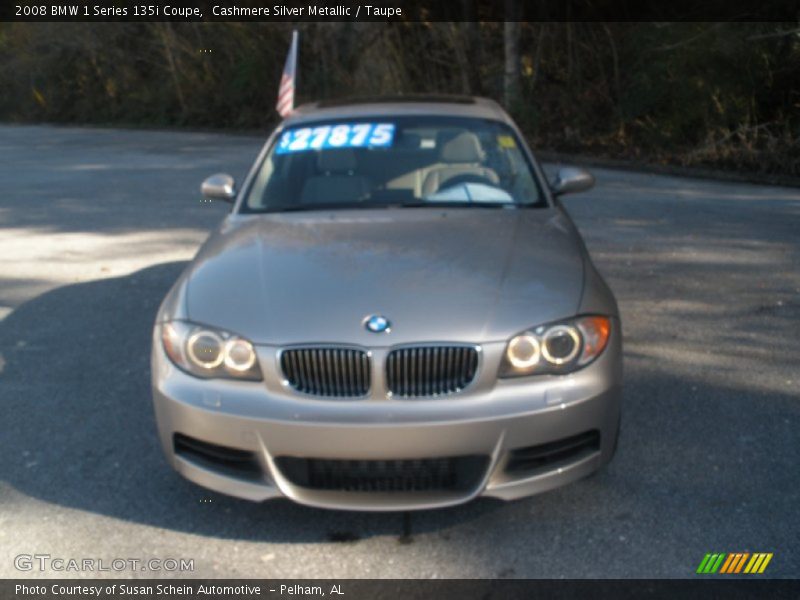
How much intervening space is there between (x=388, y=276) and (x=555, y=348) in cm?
76

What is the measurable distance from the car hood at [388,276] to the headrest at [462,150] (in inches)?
23.7

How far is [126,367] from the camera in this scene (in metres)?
6.26

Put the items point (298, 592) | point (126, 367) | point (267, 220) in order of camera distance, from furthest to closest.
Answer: point (126, 367), point (267, 220), point (298, 592)

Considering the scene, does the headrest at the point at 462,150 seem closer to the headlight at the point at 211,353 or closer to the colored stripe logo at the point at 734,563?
the headlight at the point at 211,353

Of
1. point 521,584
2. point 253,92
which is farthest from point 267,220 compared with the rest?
point 253,92

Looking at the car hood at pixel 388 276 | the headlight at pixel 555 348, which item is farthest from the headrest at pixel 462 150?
the headlight at pixel 555 348

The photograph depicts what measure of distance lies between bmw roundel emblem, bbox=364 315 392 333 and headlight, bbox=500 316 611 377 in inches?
17.9

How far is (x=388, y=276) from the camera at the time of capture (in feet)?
14.1

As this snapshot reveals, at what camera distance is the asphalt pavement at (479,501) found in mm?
3977

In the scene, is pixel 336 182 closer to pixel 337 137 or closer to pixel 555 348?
pixel 337 137

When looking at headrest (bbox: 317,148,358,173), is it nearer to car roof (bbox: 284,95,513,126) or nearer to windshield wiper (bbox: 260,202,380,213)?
windshield wiper (bbox: 260,202,380,213)

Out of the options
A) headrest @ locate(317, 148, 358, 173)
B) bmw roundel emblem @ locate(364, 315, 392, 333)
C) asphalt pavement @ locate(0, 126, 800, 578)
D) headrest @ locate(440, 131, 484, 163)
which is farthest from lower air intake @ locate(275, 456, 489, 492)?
headrest @ locate(440, 131, 484, 163)

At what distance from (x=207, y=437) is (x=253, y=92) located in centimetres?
2528

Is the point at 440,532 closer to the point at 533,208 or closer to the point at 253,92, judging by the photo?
the point at 533,208
